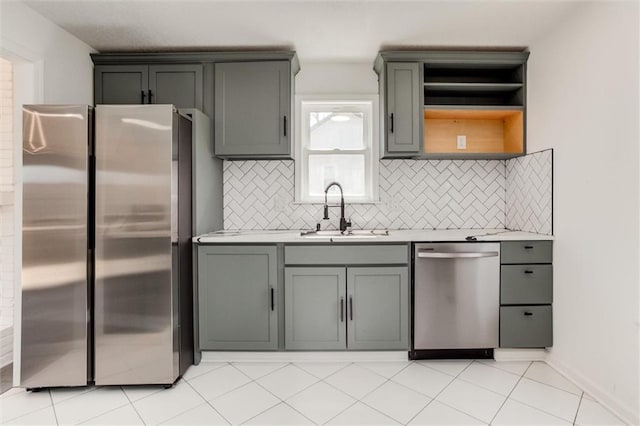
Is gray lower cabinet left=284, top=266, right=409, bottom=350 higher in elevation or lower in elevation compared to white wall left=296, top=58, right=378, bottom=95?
lower

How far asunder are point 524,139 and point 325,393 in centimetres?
255

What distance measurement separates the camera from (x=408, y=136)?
288 cm

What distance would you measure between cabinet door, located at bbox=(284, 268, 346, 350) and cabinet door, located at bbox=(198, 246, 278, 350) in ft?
0.37

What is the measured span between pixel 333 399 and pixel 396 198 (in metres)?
1.81

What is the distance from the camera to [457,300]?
2.57m

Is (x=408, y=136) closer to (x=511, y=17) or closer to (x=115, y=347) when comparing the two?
(x=511, y=17)

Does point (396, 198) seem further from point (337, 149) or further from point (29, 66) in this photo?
point (29, 66)

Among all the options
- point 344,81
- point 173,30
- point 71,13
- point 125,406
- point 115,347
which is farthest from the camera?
point 344,81

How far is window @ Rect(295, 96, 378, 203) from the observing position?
3.24 metres

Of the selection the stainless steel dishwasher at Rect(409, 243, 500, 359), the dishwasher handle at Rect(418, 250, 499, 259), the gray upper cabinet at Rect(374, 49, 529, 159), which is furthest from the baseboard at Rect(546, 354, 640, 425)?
the gray upper cabinet at Rect(374, 49, 529, 159)

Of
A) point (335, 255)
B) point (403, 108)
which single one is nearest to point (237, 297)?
point (335, 255)

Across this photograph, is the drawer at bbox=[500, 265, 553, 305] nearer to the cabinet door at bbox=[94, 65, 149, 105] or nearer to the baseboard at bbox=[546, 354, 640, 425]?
the baseboard at bbox=[546, 354, 640, 425]

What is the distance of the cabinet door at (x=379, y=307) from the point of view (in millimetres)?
2566

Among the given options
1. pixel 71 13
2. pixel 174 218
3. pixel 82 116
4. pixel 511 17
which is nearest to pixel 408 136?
Result: pixel 511 17
